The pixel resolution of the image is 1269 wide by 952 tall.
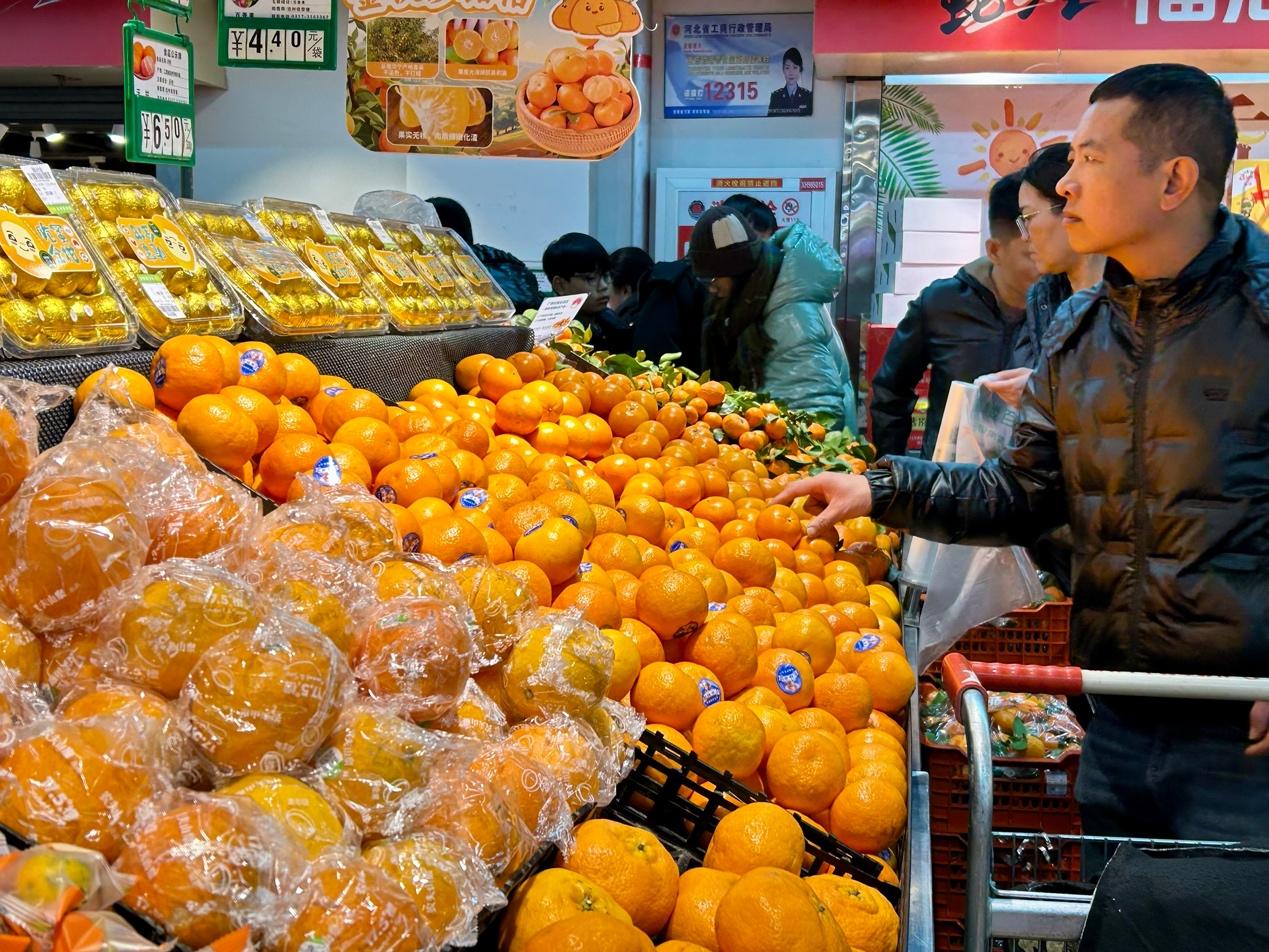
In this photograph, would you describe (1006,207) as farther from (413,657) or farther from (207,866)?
(207,866)

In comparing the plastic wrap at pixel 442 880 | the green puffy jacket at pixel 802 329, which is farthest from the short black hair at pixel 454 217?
the plastic wrap at pixel 442 880

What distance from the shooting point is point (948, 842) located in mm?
2982

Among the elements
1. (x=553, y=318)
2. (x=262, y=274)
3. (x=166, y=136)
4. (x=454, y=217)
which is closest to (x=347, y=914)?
(x=262, y=274)

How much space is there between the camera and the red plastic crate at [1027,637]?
3627mm

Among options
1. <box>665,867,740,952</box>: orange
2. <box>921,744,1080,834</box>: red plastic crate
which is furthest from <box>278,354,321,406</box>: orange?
<box>921,744,1080,834</box>: red plastic crate

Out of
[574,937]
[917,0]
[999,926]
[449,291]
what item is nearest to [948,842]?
[999,926]

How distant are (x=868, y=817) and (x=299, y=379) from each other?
1437mm

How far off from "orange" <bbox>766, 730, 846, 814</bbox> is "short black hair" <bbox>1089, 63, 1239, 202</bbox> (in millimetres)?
1192

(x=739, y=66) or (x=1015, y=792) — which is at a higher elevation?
(x=739, y=66)

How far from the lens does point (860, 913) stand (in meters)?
1.56

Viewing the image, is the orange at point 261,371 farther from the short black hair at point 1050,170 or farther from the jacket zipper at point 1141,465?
the short black hair at point 1050,170

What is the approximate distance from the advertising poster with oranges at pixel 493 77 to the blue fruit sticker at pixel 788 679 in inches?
145

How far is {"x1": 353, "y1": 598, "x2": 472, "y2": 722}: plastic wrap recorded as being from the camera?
135 cm

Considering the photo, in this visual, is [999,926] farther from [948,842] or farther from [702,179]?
[702,179]
